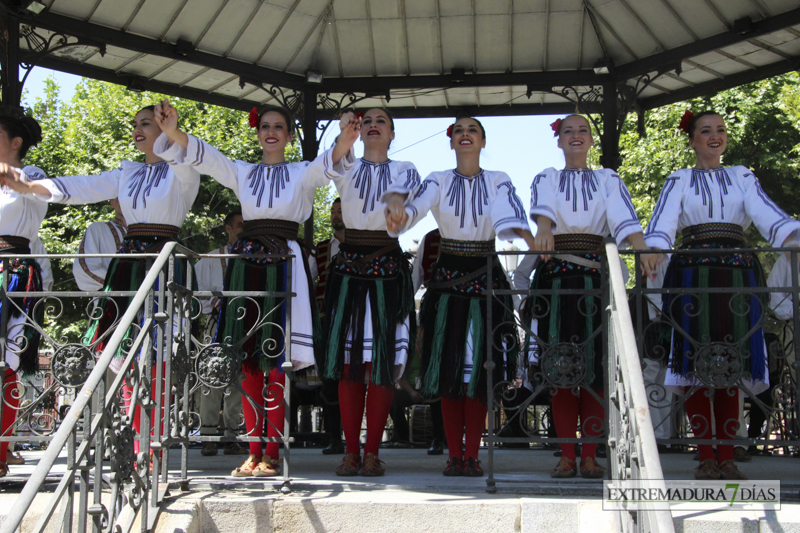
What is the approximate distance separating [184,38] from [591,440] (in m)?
4.48

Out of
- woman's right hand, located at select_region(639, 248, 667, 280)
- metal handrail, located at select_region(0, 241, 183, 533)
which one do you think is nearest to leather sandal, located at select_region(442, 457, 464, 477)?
woman's right hand, located at select_region(639, 248, 667, 280)

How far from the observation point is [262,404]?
15.0 ft

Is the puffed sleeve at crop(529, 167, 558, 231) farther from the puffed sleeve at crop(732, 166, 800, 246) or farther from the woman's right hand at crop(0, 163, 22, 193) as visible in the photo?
the woman's right hand at crop(0, 163, 22, 193)

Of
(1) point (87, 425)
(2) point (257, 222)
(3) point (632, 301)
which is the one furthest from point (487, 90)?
(1) point (87, 425)

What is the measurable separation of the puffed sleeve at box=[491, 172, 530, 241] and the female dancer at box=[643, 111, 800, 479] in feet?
2.45

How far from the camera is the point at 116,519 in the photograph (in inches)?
130

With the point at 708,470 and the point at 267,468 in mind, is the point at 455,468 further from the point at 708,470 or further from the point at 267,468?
the point at 708,470

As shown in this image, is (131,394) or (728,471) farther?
(728,471)

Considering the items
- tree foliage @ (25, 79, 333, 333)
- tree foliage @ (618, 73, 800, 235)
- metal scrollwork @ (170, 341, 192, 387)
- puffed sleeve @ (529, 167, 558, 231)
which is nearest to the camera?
metal scrollwork @ (170, 341, 192, 387)

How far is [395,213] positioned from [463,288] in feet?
2.09

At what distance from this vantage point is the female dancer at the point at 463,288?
442 centimetres

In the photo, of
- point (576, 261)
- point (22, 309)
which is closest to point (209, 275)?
point (22, 309)

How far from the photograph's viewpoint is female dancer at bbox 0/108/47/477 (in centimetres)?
445

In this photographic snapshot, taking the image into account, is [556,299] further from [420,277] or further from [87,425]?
[87,425]
